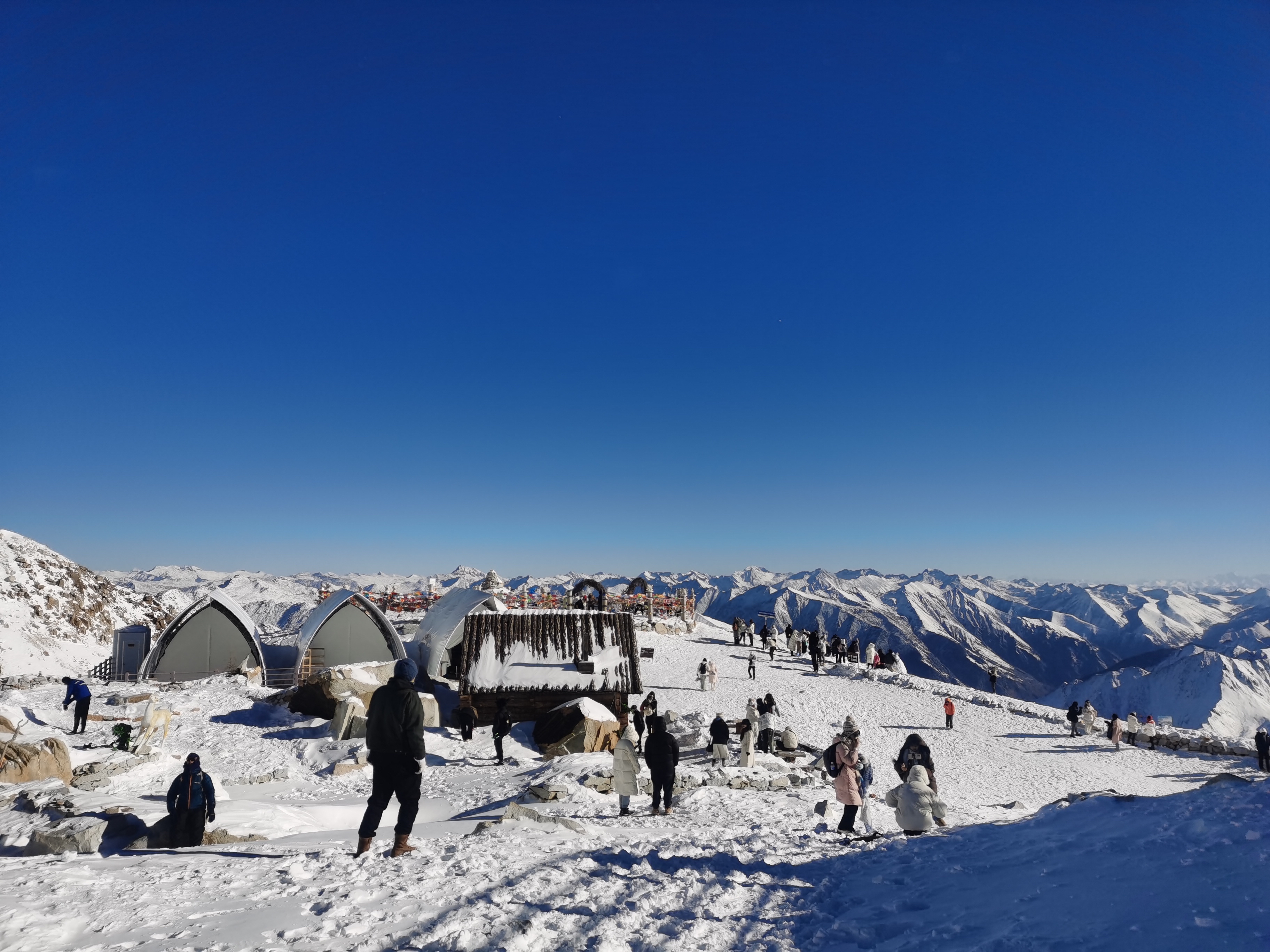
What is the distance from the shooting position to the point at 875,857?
27.1ft

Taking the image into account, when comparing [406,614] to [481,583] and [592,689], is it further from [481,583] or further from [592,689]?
[592,689]

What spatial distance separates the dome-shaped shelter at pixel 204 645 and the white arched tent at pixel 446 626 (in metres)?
7.54

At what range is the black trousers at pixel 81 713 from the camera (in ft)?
58.2

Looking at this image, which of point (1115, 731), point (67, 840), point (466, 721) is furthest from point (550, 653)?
point (1115, 731)

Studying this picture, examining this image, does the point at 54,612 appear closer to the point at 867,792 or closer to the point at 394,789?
the point at 394,789

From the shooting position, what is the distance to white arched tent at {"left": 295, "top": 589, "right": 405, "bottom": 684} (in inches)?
1237

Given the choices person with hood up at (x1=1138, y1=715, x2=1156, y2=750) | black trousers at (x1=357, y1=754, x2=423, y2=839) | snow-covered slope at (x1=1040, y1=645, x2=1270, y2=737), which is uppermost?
black trousers at (x1=357, y1=754, x2=423, y2=839)

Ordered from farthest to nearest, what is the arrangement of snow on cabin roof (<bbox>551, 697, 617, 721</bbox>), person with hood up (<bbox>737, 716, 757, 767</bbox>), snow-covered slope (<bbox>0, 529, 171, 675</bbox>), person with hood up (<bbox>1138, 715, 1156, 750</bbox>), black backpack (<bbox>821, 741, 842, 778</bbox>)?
snow-covered slope (<bbox>0, 529, 171, 675</bbox>) < person with hood up (<bbox>1138, 715, 1156, 750</bbox>) < snow on cabin roof (<bbox>551, 697, 617, 721</bbox>) < person with hood up (<bbox>737, 716, 757, 767</bbox>) < black backpack (<bbox>821, 741, 842, 778</bbox>)

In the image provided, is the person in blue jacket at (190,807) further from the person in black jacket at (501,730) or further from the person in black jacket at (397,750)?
the person in black jacket at (501,730)

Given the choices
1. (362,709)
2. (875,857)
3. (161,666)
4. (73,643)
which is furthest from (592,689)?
(73,643)

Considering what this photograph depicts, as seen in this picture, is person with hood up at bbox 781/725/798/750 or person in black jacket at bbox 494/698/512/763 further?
person with hood up at bbox 781/725/798/750

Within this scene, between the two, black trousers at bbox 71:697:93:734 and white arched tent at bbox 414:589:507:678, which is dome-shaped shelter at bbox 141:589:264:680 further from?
black trousers at bbox 71:697:93:734

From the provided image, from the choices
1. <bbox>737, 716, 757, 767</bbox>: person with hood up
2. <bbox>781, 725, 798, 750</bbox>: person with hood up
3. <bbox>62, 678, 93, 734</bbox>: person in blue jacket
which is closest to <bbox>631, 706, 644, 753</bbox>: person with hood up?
<bbox>737, 716, 757, 767</bbox>: person with hood up

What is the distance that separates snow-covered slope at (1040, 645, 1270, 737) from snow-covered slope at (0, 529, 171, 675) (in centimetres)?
16616
